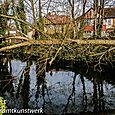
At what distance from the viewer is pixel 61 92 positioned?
12086mm

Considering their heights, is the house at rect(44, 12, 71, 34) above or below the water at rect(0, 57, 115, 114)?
above

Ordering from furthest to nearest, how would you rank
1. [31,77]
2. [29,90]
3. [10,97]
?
[31,77]
[29,90]
[10,97]

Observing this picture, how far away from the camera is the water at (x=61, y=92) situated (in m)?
9.96

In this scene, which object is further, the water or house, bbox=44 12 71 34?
the water

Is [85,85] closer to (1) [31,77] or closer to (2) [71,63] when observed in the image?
(1) [31,77]

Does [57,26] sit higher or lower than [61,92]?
higher

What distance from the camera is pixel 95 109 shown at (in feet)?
31.8

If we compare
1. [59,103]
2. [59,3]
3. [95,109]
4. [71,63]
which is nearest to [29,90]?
[59,103]

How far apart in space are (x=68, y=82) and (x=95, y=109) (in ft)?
16.1

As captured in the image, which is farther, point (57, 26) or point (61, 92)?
point (61, 92)

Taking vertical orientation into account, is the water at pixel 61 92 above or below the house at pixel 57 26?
below

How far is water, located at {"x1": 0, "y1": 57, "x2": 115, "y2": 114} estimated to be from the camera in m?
9.96

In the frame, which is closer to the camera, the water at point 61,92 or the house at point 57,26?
the house at point 57,26

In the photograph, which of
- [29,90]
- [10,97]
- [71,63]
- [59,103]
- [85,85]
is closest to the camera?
[59,103]
